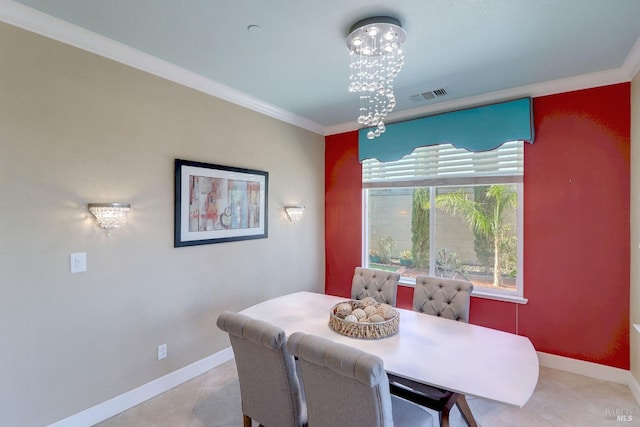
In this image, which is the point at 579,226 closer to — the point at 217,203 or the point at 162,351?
the point at 217,203

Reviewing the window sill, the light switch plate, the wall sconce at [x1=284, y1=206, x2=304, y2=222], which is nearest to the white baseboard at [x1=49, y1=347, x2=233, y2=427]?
the light switch plate

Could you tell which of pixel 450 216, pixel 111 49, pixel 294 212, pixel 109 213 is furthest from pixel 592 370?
pixel 111 49

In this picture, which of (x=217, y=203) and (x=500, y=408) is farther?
(x=217, y=203)

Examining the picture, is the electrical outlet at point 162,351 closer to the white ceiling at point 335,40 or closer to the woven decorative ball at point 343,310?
the woven decorative ball at point 343,310

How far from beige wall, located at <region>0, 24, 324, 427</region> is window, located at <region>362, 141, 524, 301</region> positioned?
6.16 ft

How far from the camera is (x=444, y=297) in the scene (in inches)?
95.7

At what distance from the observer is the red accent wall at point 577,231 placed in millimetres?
2576

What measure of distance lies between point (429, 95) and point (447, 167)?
82cm

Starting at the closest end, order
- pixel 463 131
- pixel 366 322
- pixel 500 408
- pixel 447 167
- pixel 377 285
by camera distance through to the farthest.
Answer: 1. pixel 366 322
2. pixel 500 408
3. pixel 377 285
4. pixel 463 131
5. pixel 447 167

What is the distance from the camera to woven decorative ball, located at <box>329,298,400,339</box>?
182 centimetres

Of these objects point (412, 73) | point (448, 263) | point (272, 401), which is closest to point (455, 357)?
point (272, 401)

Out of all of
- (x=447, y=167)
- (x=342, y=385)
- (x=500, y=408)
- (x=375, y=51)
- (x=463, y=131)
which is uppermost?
(x=375, y=51)

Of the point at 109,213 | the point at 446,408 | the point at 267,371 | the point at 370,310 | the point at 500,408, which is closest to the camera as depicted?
the point at 267,371

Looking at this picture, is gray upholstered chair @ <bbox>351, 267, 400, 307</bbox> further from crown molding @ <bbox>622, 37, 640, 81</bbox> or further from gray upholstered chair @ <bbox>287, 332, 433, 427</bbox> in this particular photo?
crown molding @ <bbox>622, 37, 640, 81</bbox>
